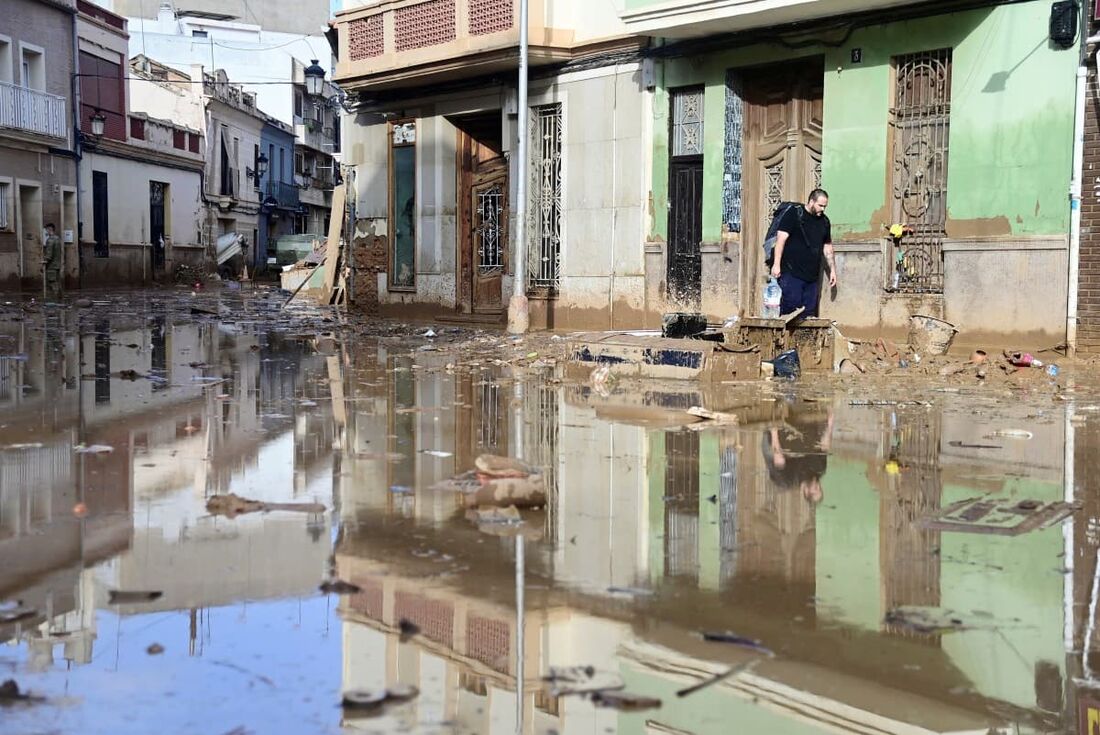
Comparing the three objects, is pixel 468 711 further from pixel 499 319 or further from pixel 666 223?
pixel 499 319

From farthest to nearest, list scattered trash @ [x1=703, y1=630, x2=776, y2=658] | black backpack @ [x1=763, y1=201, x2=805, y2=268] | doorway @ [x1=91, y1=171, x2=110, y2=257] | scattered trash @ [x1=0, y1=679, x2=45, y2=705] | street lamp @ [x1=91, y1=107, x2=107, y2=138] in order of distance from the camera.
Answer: doorway @ [x1=91, y1=171, x2=110, y2=257] < street lamp @ [x1=91, y1=107, x2=107, y2=138] < black backpack @ [x1=763, y1=201, x2=805, y2=268] < scattered trash @ [x1=703, y1=630, x2=776, y2=658] < scattered trash @ [x1=0, y1=679, x2=45, y2=705]

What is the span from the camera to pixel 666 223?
664 inches

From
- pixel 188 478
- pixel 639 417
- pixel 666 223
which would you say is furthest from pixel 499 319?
pixel 188 478

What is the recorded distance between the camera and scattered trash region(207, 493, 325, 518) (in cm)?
525

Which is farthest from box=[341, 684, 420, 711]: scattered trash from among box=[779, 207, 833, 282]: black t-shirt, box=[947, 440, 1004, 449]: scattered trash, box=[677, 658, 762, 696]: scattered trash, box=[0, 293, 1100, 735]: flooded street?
box=[779, 207, 833, 282]: black t-shirt

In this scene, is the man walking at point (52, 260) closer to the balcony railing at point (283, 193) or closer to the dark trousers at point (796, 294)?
the balcony railing at point (283, 193)

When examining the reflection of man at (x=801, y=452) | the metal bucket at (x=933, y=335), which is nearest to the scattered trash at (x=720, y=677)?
the reflection of man at (x=801, y=452)

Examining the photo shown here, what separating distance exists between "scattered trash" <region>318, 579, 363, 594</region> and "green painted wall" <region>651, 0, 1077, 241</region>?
10439mm

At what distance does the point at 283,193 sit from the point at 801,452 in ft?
178

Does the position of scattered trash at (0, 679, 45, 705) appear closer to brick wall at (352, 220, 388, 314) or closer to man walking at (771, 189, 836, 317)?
man walking at (771, 189, 836, 317)

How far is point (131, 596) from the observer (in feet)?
13.0

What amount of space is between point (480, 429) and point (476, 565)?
143 inches

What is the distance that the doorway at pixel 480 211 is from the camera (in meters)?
20.5

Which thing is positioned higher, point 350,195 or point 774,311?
point 350,195
